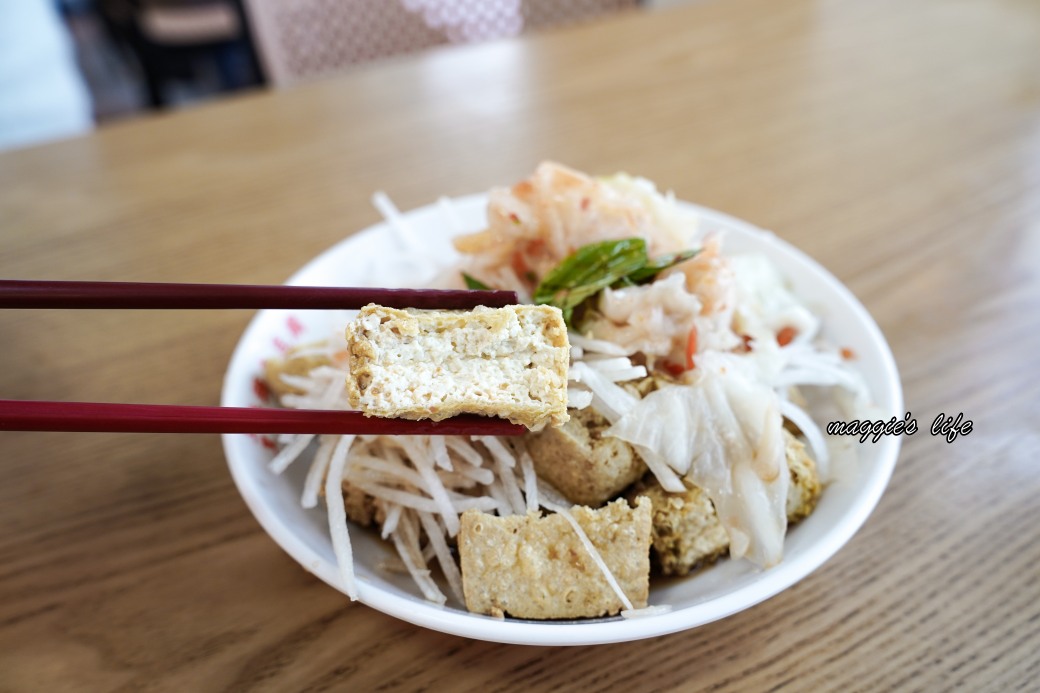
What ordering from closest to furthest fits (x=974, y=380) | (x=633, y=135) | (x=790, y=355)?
(x=790, y=355) < (x=974, y=380) < (x=633, y=135)

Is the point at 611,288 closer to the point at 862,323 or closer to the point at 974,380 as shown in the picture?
the point at 862,323

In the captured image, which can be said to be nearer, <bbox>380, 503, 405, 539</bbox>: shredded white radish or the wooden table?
the wooden table

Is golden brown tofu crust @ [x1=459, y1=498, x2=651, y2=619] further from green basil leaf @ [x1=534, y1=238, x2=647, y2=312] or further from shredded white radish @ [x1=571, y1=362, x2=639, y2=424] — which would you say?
green basil leaf @ [x1=534, y1=238, x2=647, y2=312]

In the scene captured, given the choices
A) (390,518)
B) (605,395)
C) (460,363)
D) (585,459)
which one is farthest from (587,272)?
(390,518)

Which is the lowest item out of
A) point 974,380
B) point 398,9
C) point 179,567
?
point 974,380

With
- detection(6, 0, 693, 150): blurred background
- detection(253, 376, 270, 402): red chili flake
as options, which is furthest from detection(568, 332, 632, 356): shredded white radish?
detection(6, 0, 693, 150): blurred background

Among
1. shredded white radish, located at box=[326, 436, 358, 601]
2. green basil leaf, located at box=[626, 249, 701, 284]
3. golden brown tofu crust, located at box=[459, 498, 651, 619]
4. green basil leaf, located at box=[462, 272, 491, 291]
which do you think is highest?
green basil leaf, located at box=[462, 272, 491, 291]

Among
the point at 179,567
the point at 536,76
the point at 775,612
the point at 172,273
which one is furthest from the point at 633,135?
the point at 179,567
